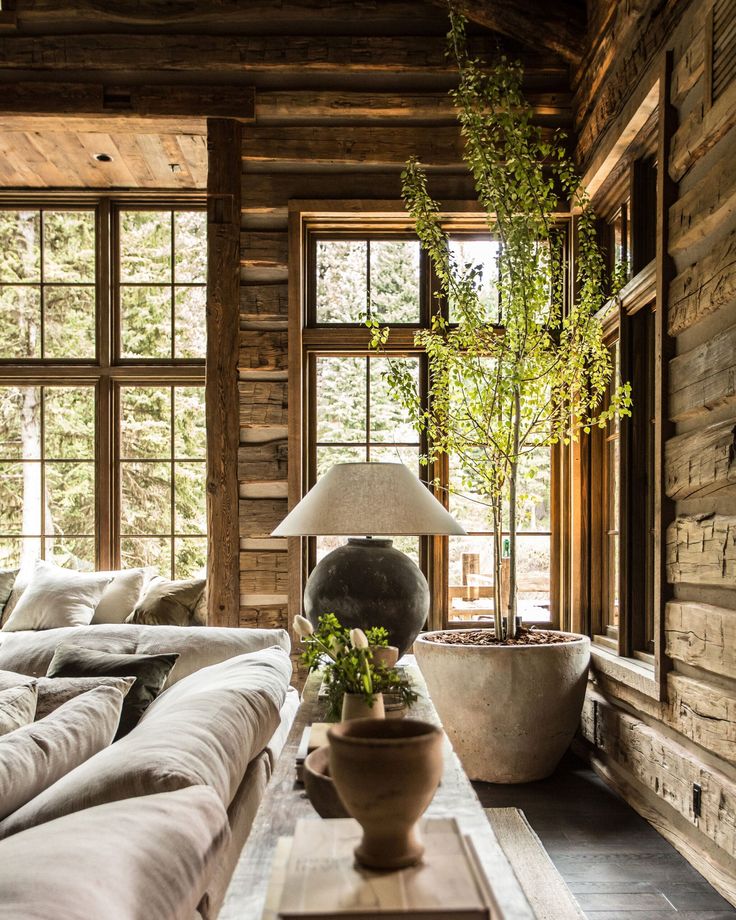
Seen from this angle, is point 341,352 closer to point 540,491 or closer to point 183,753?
point 540,491

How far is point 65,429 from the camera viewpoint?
561cm

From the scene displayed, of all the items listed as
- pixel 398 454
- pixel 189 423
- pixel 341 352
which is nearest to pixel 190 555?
pixel 189 423

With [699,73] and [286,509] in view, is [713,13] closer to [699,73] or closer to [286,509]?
[699,73]

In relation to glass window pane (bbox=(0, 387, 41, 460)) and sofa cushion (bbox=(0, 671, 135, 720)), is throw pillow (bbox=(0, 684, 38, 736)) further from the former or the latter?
glass window pane (bbox=(0, 387, 41, 460))

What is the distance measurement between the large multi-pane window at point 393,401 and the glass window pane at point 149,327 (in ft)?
3.44

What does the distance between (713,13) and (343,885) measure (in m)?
3.19

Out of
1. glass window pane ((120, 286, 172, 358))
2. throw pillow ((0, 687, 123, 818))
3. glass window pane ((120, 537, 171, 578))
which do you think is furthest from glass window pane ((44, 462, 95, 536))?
throw pillow ((0, 687, 123, 818))

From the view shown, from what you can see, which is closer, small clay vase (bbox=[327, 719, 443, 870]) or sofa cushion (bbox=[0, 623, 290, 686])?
small clay vase (bbox=[327, 719, 443, 870])

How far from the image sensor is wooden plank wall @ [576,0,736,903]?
2.87 meters

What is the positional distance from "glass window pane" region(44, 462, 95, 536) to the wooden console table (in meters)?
3.92

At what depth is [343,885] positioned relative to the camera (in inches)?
37.1

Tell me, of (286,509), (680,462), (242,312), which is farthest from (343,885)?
(242,312)

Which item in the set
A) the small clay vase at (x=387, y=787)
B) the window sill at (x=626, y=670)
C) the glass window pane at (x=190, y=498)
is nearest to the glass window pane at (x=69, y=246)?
the glass window pane at (x=190, y=498)

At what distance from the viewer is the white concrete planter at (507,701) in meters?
3.97
